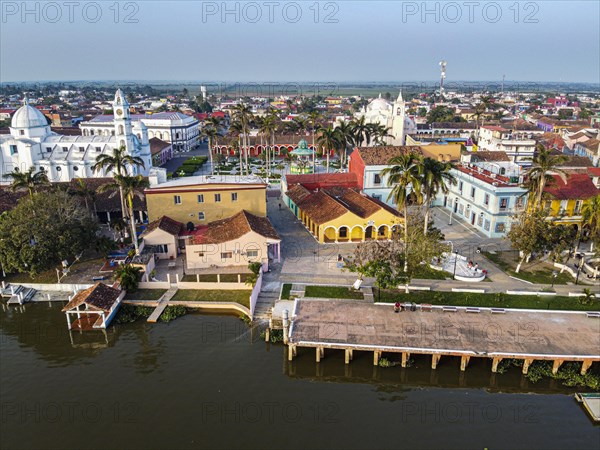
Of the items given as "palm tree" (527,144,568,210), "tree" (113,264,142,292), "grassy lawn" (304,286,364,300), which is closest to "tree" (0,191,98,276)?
"tree" (113,264,142,292)

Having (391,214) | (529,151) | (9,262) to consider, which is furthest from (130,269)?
(529,151)

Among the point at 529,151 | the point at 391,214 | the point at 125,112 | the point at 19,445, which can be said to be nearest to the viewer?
the point at 19,445

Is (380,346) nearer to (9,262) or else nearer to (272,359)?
(272,359)

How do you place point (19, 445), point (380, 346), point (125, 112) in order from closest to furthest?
1. point (19, 445)
2. point (380, 346)
3. point (125, 112)

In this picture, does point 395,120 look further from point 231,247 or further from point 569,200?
point 231,247

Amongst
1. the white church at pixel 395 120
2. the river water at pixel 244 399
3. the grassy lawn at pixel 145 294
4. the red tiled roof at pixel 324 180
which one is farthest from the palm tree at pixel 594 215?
the white church at pixel 395 120

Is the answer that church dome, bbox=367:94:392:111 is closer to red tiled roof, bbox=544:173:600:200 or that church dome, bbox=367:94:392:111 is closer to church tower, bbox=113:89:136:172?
church tower, bbox=113:89:136:172
